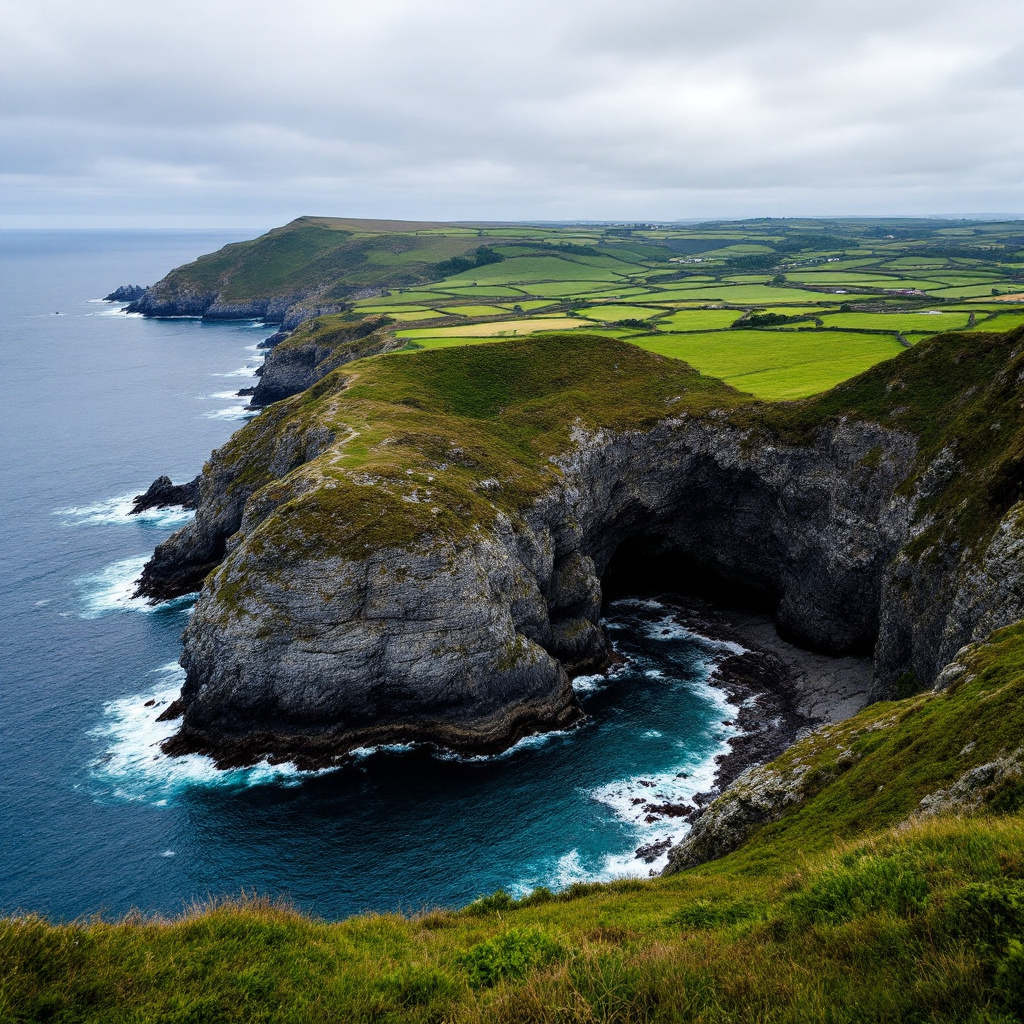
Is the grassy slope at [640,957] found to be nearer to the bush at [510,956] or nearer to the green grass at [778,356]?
the bush at [510,956]

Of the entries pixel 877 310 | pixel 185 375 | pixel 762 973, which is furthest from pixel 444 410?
pixel 185 375

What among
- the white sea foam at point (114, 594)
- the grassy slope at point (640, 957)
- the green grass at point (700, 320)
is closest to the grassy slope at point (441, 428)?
the white sea foam at point (114, 594)

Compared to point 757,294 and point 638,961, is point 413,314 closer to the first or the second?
point 757,294

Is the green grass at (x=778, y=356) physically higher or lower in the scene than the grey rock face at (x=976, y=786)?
higher

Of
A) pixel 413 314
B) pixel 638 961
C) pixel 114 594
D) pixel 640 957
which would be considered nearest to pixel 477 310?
pixel 413 314

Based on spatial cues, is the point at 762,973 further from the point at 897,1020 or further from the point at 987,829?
the point at 987,829

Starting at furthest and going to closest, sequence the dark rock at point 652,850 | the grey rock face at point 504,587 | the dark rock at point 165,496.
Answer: the dark rock at point 165,496 → the grey rock face at point 504,587 → the dark rock at point 652,850
